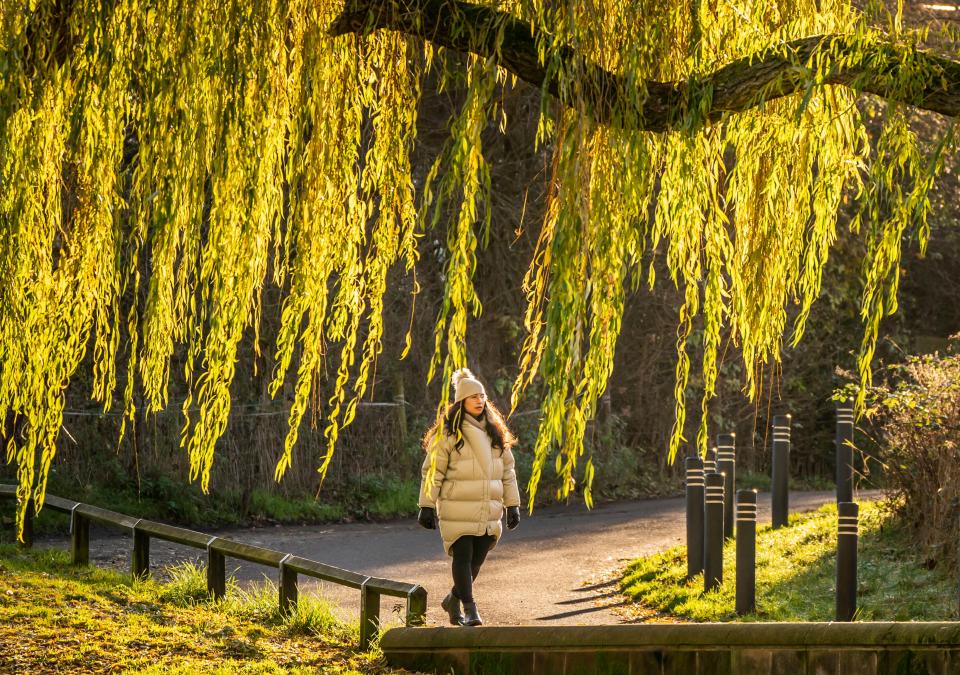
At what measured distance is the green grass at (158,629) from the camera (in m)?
7.78

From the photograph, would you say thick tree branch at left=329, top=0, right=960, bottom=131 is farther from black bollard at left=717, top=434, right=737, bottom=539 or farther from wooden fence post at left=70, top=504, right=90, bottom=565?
black bollard at left=717, top=434, right=737, bottom=539

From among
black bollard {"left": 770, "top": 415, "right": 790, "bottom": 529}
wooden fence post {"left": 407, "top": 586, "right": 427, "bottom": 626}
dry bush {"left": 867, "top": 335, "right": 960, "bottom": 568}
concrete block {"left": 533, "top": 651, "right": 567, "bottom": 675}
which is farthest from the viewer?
black bollard {"left": 770, "top": 415, "right": 790, "bottom": 529}

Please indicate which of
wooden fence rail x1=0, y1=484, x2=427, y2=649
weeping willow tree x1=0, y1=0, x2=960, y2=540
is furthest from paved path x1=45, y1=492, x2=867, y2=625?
weeping willow tree x1=0, y1=0, x2=960, y2=540

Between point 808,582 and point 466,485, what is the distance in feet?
12.3

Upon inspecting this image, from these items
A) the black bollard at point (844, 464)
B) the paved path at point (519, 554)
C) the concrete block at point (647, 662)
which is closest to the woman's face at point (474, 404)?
the paved path at point (519, 554)

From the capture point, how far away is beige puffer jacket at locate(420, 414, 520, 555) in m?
8.50

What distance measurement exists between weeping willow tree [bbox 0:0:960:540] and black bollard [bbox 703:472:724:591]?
359 centimetres

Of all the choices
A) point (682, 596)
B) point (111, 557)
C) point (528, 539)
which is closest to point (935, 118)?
point (528, 539)

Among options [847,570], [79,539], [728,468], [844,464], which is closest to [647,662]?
[847,570]

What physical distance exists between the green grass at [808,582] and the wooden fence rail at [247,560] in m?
2.63

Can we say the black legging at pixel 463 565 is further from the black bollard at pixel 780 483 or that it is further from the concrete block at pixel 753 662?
the black bollard at pixel 780 483

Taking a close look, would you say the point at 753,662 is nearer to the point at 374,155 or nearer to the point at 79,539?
the point at 374,155

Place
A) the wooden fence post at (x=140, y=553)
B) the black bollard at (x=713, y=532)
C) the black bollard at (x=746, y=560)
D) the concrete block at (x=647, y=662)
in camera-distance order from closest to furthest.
Result: the concrete block at (x=647, y=662) < the black bollard at (x=746, y=560) < the black bollard at (x=713, y=532) < the wooden fence post at (x=140, y=553)

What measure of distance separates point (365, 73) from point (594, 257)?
6.65 feet
